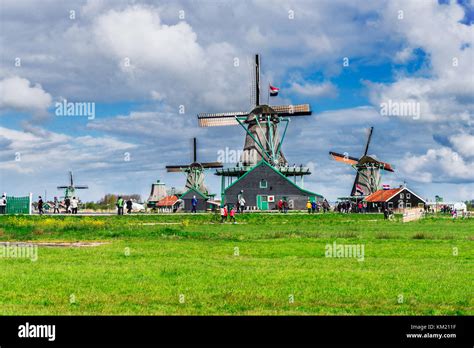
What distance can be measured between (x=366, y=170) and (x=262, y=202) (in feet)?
107

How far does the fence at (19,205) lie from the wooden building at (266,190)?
23.2 meters

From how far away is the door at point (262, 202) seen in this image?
82562 millimetres

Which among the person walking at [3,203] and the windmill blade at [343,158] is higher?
the windmill blade at [343,158]

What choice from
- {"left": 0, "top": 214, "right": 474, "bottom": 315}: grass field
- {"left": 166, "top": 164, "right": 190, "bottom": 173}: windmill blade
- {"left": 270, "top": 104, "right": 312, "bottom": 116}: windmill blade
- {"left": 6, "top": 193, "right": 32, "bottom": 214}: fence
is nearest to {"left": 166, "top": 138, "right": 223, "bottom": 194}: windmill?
{"left": 166, "top": 164, "right": 190, "bottom": 173}: windmill blade

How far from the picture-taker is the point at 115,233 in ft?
101

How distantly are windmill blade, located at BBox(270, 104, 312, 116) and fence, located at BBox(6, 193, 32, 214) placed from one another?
35858mm

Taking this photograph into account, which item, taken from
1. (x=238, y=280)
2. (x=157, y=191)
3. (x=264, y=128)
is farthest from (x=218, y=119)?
(x=238, y=280)

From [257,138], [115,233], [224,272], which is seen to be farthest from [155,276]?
[257,138]

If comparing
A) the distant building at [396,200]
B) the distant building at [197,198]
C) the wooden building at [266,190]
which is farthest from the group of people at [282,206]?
the distant building at [396,200]

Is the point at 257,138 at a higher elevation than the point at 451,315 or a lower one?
higher

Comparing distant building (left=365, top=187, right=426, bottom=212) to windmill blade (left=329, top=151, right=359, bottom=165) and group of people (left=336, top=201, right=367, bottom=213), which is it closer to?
group of people (left=336, top=201, right=367, bottom=213)

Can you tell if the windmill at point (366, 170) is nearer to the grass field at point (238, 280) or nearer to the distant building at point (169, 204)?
the distant building at point (169, 204)
